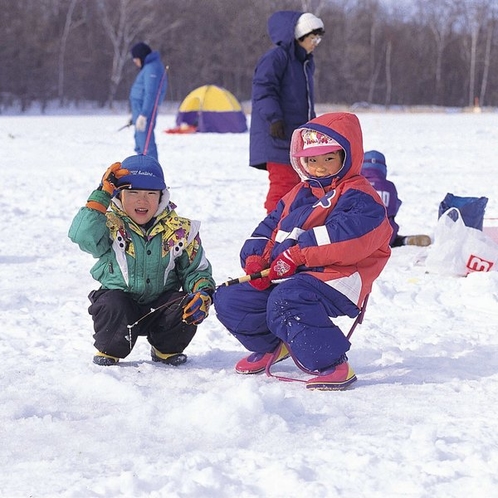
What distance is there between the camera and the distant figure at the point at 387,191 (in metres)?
5.33

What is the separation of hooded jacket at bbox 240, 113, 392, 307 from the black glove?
198cm

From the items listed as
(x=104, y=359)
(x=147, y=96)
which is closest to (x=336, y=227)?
(x=104, y=359)

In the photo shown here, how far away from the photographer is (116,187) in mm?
2992

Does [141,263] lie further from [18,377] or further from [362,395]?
[362,395]

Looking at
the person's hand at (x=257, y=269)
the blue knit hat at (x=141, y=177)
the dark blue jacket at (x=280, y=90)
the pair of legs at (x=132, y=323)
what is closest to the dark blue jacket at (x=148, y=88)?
the dark blue jacket at (x=280, y=90)

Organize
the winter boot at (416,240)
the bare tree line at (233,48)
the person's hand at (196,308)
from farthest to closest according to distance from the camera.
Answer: the bare tree line at (233,48)
the winter boot at (416,240)
the person's hand at (196,308)

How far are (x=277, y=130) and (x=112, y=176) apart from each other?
7.22 feet

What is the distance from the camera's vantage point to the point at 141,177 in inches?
119

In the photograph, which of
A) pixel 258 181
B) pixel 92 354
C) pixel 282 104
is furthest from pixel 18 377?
pixel 258 181

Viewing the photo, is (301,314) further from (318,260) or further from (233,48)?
(233,48)

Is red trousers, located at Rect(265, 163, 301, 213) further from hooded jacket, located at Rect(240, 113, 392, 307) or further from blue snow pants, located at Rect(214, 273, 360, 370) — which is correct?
blue snow pants, located at Rect(214, 273, 360, 370)

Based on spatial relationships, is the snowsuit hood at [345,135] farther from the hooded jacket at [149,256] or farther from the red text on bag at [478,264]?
the red text on bag at [478,264]

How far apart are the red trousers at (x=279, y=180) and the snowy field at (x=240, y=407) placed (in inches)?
17.6

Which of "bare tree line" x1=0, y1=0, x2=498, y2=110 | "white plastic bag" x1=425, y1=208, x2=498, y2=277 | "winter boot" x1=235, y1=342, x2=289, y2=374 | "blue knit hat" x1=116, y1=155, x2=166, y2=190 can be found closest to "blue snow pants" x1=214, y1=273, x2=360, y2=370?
"winter boot" x1=235, y1=342, x2=289, y2=374
